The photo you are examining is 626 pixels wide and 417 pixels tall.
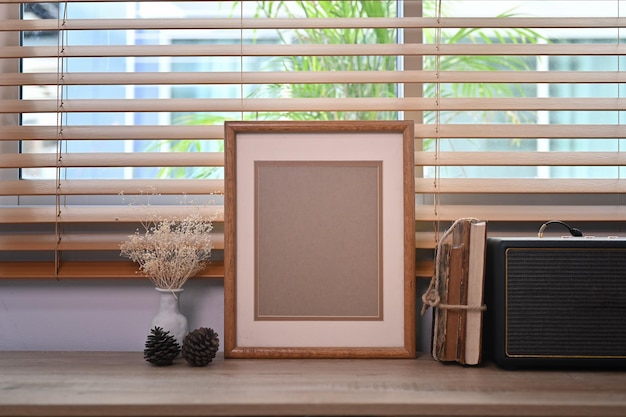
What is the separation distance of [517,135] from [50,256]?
3.81 ft

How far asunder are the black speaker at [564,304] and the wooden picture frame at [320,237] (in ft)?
0.71

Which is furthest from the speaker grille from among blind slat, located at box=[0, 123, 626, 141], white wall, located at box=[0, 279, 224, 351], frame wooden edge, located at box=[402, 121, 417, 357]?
white wall, located at box=[0, 279, 224, 351]

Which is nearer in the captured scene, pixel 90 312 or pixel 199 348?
pixel 199 348

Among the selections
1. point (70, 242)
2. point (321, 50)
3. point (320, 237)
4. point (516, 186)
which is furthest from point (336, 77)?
point (70, 242)

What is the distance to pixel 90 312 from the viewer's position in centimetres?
156

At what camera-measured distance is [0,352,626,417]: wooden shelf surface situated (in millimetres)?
1079

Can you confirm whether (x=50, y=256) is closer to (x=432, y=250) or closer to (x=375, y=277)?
(x=375, y=277)

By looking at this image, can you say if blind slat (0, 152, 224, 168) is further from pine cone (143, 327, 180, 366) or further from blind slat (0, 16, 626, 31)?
pine cone (143, 327, 180, 366)

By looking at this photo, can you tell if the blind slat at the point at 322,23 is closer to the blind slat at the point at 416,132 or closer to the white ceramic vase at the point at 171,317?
the blind slat at the point at 416,132

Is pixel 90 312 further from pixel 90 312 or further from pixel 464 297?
pixel 464 297

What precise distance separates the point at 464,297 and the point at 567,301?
20 centimetres

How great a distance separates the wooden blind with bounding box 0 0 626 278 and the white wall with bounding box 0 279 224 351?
6cm

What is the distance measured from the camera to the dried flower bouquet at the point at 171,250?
144 cm

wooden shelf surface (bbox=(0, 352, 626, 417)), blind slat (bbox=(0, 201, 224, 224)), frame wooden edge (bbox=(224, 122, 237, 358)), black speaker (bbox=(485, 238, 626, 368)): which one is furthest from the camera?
blind slat (bbox=(0, 201, 224, 224))
